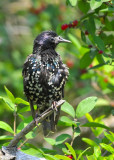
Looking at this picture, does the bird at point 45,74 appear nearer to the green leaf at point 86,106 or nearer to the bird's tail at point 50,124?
the bird's tail at point 50,124

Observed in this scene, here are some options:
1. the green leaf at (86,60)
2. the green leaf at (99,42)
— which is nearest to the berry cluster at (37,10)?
the green leaf at (86,60)

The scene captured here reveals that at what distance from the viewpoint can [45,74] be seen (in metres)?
4.05

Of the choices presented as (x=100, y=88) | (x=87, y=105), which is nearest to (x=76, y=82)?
(x=100, y=88)

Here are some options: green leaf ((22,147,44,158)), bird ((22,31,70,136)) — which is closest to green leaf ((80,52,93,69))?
bird ((22,31,70,136))

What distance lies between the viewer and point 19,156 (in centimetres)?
355

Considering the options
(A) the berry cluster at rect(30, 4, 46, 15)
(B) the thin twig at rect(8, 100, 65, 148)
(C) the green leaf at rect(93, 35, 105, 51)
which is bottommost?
(B) the thin twig at rect(8, 100, 65, 148)

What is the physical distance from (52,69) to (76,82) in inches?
133

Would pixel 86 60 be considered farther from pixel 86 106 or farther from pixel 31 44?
pixel 31 44

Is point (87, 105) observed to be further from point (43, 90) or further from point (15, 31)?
point (15, 31)

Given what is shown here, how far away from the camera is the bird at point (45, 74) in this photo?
4.07 meters

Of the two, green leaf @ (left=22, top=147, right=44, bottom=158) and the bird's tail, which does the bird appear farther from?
green leaf @ (left=22, top=147, right=44, bottom=158)

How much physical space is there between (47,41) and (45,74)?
1.44 feet

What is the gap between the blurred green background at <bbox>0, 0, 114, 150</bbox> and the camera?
654cm

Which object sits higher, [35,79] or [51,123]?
[35,79]
